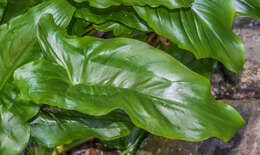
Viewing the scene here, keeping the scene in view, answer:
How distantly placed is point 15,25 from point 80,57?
1.08 ft

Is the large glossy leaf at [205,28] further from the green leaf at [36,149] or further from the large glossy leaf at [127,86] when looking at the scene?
the green leaf at [36,149]

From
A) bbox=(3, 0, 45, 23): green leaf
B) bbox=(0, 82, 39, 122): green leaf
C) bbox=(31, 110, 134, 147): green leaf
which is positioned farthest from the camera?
bbox=(3, 0, 45, 23): green leaf

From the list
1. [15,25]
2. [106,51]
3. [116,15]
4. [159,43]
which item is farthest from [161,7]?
[159,43]

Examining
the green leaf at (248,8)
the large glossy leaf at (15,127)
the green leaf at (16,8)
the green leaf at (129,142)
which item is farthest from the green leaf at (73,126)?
the green leaf at (248,8)

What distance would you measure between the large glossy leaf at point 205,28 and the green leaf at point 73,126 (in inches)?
15.0

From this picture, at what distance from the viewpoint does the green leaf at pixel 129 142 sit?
4.80 feet

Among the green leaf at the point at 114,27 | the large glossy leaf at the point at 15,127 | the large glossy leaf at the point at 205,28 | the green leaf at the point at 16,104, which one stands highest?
the large glossy leaf at the point at 205,28

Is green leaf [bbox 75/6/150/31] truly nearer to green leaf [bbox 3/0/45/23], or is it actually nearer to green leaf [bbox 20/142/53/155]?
green leaf [bbox 3/0/45/23]

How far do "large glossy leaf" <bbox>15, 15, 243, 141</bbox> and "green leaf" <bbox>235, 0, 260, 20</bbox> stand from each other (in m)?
0.48

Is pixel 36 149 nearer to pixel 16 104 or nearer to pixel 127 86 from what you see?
pixel 16 104

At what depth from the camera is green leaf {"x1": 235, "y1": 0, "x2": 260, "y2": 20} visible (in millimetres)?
1279

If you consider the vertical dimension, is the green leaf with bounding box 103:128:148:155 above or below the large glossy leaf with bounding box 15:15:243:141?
below

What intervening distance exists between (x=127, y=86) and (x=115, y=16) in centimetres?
49

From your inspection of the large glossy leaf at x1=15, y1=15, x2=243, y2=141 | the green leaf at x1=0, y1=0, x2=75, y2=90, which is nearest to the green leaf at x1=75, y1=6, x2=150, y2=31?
the green leaf at x1=0, y1=0, x2=75, y2=90
